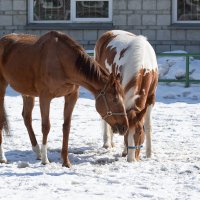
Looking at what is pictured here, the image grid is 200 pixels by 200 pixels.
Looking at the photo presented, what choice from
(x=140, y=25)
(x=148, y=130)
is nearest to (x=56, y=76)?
(x=148, y=130)

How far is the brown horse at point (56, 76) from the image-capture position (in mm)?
7188

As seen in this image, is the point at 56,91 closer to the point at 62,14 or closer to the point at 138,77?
the point at 138,77

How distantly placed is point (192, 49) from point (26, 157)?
9976 millimetres

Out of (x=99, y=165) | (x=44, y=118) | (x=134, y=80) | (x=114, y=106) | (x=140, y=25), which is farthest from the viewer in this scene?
(x=140, y=25)

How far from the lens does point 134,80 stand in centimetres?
802

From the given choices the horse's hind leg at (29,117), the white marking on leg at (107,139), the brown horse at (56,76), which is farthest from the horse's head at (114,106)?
the white marking on leg at (107,139)

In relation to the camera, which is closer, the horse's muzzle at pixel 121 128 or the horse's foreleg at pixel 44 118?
the horse's muzzle at pixel 121 128

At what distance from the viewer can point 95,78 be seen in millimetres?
7273

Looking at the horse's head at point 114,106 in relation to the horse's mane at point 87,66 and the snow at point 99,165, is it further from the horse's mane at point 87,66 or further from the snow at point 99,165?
the snow at point 99,165

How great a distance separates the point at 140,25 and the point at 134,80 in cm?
967

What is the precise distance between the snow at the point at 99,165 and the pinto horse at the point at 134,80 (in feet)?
0.79

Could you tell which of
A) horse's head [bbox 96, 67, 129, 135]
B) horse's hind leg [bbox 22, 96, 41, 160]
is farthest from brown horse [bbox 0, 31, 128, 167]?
horse's hind leg [bbox 22, 96, 41, 160]

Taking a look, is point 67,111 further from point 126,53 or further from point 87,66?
point 126,53

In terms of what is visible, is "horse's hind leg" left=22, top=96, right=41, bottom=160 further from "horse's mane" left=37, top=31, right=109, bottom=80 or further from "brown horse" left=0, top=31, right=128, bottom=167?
"horse's mane" left=37, top=31, right=109, bottom=80
